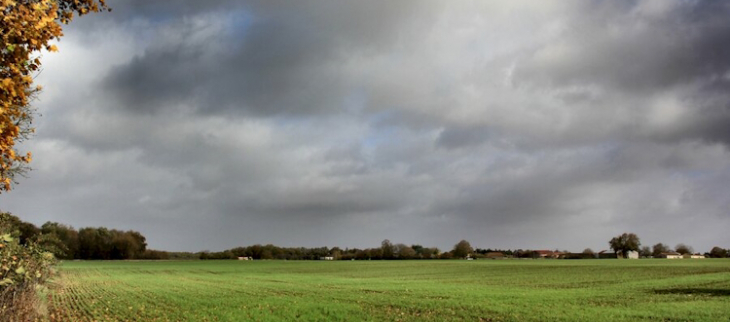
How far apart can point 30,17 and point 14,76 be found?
3.28 ft

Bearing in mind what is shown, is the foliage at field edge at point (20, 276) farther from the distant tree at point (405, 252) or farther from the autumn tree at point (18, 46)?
the distant tree at point (405, 252)

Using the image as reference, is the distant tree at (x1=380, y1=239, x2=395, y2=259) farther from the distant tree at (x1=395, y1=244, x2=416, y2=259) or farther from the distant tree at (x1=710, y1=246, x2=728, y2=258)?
the distant tree at (x1=710, y1=246, x2=728, y2=258)

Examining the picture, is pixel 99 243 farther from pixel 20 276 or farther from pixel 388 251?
pixel 20 276

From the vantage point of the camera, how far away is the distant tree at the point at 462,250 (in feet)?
644

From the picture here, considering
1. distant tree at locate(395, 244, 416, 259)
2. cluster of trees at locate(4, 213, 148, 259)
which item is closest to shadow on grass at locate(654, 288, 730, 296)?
distant tree at locate(395, 244, 416, 259)

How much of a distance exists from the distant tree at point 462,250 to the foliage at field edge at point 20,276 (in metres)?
180

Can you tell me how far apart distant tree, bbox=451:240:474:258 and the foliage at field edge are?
591ft

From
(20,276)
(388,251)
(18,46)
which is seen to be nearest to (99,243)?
(388,251)

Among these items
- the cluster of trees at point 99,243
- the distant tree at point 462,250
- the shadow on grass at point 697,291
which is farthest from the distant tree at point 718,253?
the cluster of trees at point 99,243

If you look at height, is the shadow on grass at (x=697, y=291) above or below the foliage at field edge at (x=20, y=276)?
below

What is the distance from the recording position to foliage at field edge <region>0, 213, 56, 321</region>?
20.2 meters

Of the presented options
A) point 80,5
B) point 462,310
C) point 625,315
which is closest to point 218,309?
point 462,310

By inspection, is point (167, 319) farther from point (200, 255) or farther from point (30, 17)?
point (200, 255)

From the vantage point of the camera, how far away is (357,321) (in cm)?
2609
